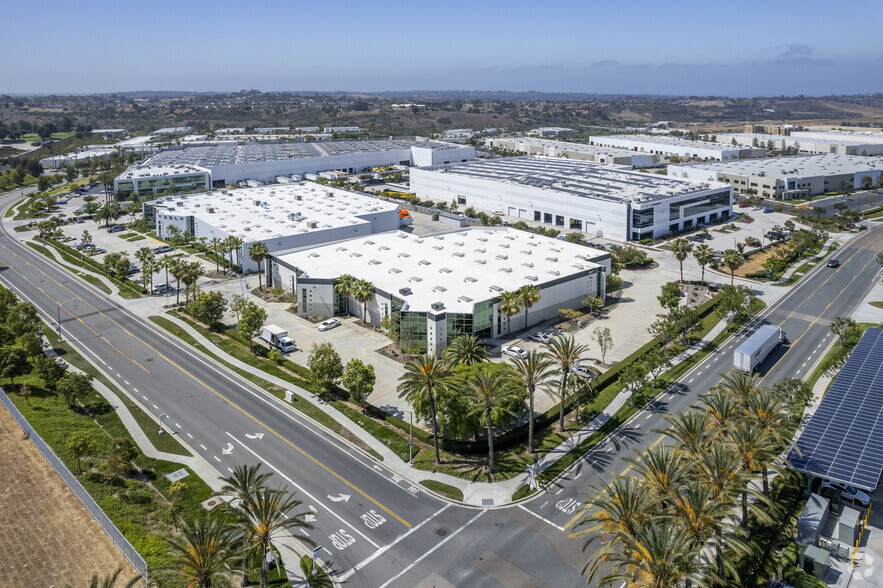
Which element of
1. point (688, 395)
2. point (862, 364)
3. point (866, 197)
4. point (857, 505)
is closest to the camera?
point (857, 505)

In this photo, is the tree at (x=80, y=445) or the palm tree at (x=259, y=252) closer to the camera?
the tree at (x=80, y=445)

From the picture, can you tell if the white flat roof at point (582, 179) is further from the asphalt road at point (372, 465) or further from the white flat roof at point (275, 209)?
the asphalt road at point (372, 465)

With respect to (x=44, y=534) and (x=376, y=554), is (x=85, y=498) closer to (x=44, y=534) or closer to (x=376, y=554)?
(x=44, y=534)

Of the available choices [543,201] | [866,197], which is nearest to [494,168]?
[543,201]

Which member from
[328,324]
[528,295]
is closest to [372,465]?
[328,324]

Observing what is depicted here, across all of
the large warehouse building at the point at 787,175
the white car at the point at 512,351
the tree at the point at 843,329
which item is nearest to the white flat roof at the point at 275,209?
the white car at the point at 512,351

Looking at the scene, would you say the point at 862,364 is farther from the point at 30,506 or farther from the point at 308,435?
the point at 30,506
